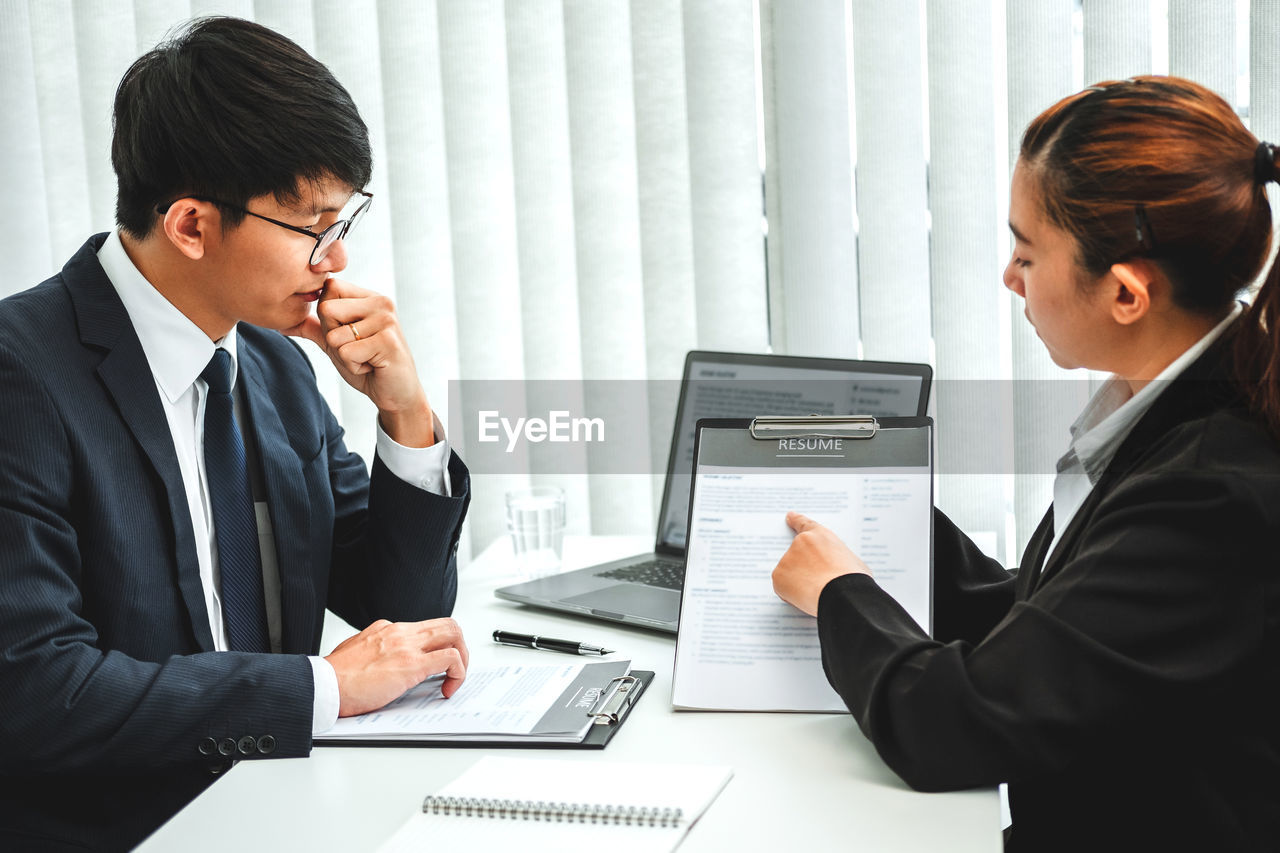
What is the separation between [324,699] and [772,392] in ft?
2.59

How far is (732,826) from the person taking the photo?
0.81 metres

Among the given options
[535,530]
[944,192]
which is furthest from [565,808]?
[944,192]

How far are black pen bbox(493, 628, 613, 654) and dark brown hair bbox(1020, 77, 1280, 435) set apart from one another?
25.1 inches

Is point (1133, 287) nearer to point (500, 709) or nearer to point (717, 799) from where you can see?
point (717, 799)

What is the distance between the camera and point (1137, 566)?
2.61 feet

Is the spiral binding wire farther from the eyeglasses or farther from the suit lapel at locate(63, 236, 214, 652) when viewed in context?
the eyeglasses

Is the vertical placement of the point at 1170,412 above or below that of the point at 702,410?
above

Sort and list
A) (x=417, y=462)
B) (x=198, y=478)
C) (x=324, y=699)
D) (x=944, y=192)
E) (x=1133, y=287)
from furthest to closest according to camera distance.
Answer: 1. (x=944, y=192)
2. (x=417, y=462)
3. (x=198, y=478)
4. (x=324, y=699)
5. (x=1133, y=287)

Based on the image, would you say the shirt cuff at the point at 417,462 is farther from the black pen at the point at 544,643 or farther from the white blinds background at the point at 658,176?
the white blinds background at the point at 658,176

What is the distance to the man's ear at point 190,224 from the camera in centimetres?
113

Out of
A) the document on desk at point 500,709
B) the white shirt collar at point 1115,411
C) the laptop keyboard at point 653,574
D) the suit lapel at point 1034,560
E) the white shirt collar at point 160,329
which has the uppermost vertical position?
the white shirt collar at point 160,329

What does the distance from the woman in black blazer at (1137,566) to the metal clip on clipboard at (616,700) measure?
0.19 m

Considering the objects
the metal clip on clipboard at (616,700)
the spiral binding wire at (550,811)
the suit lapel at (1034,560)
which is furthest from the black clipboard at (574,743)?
the suit lapel at (1034,560)

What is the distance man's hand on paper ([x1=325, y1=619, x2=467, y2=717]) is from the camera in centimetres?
103
